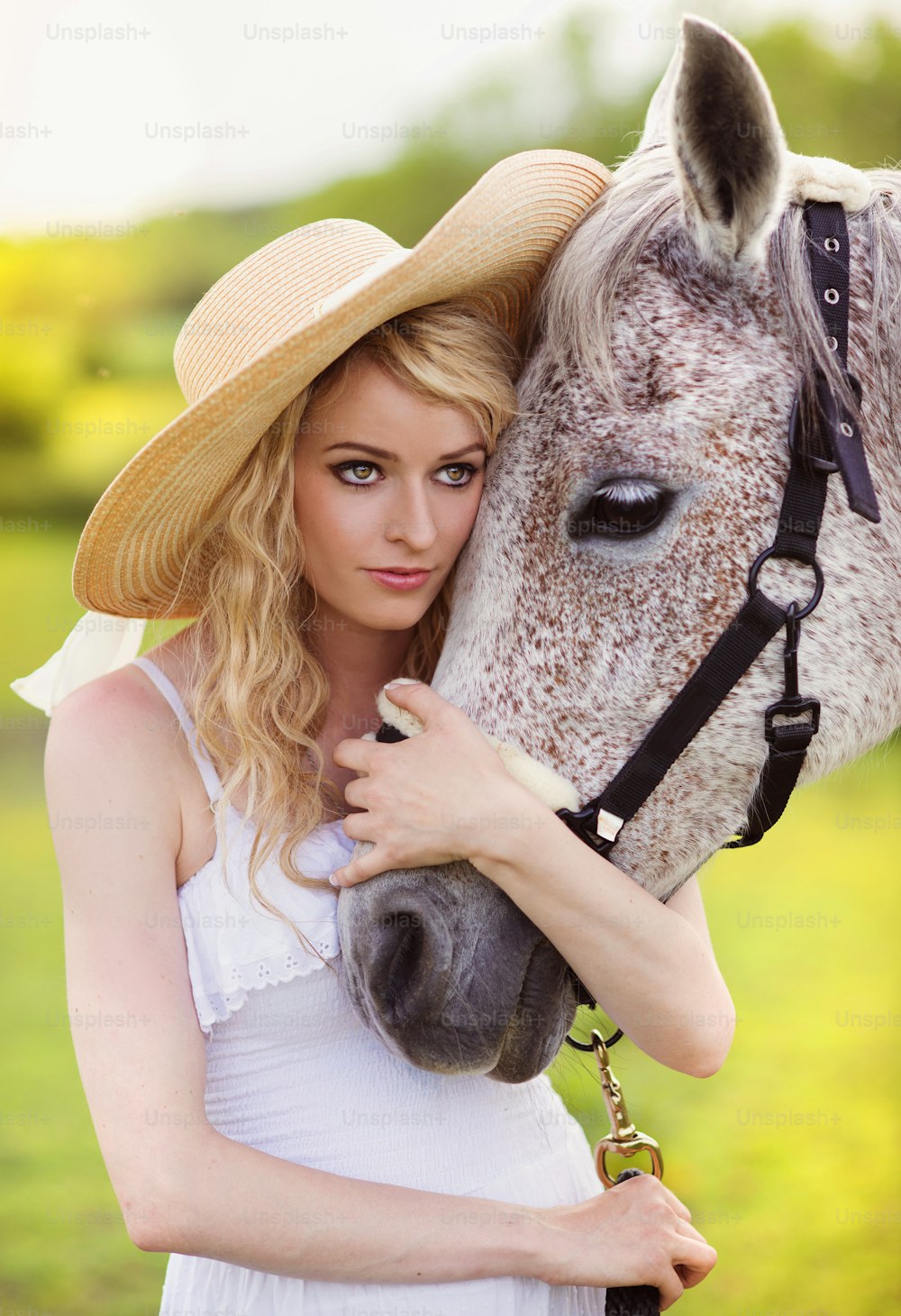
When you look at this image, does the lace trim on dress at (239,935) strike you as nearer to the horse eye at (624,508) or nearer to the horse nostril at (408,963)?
the horse nostril at (408,963)

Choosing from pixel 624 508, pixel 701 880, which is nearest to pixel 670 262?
pixel 624 508

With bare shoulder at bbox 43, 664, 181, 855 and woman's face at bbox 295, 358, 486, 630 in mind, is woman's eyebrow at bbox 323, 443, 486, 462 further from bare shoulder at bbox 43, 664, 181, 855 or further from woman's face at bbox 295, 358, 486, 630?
bare shoulder at bbox 43, 664, 181, 855

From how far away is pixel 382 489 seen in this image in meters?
1.31

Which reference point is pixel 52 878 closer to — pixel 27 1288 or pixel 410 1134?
pixel 27 1288

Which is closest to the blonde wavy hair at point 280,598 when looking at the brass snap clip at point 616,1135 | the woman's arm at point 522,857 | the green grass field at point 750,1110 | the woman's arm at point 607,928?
the woman's arm at point 522,857

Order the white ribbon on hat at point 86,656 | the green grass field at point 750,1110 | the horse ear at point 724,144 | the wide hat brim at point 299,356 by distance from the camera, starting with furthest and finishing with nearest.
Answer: the green grass field at point 750,1110 → the white ribbon on hat at point 86,656 → the wide hat brim at point 299,356 → the horse ear at point 724,144

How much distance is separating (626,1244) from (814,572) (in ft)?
2.78

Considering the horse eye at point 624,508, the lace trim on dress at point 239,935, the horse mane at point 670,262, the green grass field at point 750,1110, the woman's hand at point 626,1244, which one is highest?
the horse mane at point 670,262

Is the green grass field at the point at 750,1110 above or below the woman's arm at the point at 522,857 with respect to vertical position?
below

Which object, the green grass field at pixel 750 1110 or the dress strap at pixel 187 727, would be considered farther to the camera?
the green grass field at pixel 750 1110

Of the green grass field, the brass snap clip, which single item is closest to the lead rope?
the brass snap clip

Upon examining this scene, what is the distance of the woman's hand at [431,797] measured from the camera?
1184 millimetres

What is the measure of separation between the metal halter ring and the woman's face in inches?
14.4

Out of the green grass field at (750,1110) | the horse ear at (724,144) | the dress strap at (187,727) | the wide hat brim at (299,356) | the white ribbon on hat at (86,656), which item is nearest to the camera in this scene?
the horse ear at (724,144)
